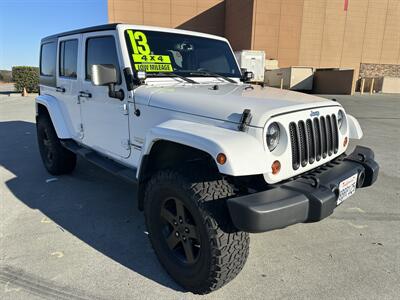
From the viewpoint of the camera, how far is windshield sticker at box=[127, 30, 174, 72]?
307cm

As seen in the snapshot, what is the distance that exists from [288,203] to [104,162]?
7.54ft

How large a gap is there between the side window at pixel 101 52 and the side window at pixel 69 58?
1.26 feet

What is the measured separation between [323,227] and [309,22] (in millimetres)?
33488

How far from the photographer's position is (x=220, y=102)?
2387 mm

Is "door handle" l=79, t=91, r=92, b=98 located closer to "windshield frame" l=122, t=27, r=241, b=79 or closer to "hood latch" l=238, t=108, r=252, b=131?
"windshield frame" l=122, t=27, r=241, b=79

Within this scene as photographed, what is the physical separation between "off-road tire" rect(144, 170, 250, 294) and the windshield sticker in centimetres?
119

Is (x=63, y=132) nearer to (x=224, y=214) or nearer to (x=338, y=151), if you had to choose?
(x=224, y=214)

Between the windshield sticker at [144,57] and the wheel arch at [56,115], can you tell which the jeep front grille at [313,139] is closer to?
the windshield sticker at [144,57]

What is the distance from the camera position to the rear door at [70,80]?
4.02m

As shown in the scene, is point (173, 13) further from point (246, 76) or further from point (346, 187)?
point (346, 187)

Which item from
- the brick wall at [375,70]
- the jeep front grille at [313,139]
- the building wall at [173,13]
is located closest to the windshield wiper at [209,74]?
the jeep front grille at [313,139]

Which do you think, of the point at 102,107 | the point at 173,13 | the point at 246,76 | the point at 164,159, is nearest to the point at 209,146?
the point at 164,159

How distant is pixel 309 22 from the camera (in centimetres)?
3234

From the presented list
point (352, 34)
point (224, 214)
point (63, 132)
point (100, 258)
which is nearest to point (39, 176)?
point (63, 132)
